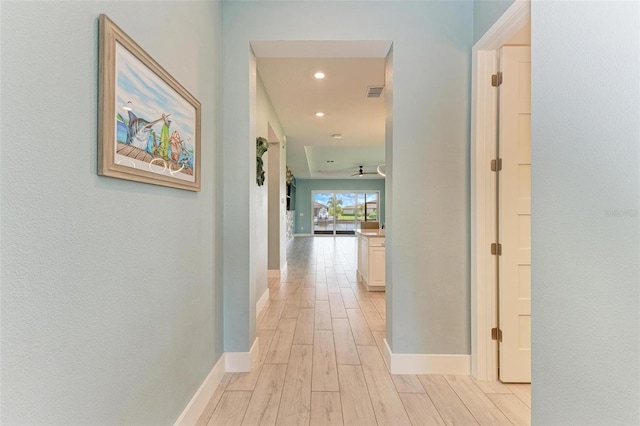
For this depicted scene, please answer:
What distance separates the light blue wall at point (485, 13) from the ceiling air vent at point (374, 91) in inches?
52.2

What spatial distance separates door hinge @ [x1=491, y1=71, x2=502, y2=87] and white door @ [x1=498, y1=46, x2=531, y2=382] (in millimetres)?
26

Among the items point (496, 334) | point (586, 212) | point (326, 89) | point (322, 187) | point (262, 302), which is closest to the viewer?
point (586, 212)

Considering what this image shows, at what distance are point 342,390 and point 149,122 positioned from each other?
75.3 inches

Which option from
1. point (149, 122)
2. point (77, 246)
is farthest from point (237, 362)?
point (149, 122)

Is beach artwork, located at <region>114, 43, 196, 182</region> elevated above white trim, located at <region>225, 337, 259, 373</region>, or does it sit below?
above

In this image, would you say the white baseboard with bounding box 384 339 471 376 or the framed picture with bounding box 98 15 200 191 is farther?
the white baseboard with bounding box 384 339 471 376

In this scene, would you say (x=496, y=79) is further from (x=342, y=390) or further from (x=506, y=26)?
(x=342, y=390)

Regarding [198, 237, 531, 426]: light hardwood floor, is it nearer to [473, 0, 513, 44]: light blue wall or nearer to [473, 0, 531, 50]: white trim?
[473, 0, 531, 50]: white trim

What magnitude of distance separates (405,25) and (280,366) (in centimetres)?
268

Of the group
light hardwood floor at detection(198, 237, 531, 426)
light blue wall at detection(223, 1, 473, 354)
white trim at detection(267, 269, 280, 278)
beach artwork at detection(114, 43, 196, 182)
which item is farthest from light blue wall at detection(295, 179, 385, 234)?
beach artwork at detection(114, 43, 196, 182)

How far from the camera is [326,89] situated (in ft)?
11.3

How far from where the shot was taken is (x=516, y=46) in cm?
202

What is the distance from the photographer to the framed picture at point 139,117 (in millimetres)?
980

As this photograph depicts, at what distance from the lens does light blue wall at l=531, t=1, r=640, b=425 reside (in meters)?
0.95
